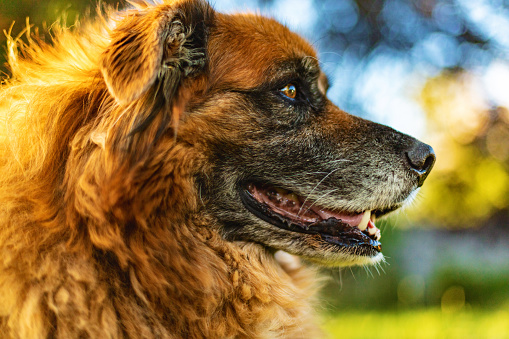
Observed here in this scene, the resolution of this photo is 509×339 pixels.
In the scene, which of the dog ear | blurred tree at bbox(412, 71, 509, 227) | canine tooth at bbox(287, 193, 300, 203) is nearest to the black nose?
canine tooth at bbox(287, 193, 300, 203)

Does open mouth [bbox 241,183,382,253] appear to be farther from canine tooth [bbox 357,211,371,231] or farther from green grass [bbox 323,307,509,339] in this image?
green grass [bbox 323,307,509,339]

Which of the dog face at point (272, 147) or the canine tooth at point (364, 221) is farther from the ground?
the dog face at point (272, 147)

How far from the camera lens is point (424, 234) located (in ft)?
32.6

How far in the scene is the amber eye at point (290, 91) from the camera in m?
2.47

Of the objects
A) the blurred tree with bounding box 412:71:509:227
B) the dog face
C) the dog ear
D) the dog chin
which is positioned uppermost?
the dog ear

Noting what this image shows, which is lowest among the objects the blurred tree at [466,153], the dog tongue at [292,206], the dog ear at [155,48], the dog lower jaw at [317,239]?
the blurred tree at [466,153]

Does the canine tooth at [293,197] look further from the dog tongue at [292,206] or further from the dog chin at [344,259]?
the dog chin at [344,259]

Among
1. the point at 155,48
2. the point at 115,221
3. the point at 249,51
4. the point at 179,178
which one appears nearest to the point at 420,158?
the point at 249,51

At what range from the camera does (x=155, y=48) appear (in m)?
1.94

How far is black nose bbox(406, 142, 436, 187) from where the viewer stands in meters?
2.51

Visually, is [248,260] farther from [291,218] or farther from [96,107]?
[96,107]

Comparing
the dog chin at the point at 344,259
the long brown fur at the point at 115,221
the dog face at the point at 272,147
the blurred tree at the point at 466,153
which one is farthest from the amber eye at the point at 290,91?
the blurred tree at the point at 466,153

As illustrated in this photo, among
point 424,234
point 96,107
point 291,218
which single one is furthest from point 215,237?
point 424,234

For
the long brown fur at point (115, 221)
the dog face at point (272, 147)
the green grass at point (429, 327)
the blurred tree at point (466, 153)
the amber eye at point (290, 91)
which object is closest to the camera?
the long brown fur at point (115, 221)
